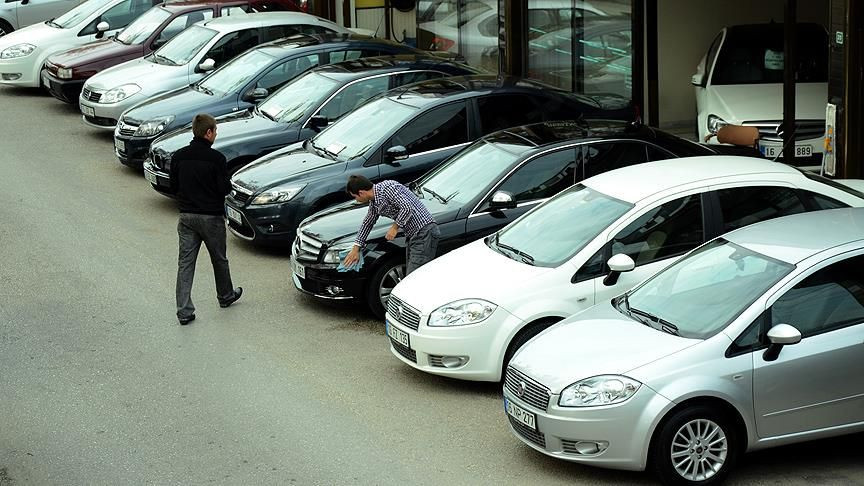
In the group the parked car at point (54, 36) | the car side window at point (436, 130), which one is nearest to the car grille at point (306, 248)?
the car side window at point (436, 130)

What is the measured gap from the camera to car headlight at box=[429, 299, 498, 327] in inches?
358

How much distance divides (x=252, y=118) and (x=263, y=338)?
17.0ft

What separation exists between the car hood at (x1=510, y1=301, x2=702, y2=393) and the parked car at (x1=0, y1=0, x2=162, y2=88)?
1517 centimetres

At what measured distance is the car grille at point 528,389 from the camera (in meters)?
7.65

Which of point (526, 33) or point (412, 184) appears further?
point (526, 33)

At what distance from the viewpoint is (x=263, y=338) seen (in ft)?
35.1

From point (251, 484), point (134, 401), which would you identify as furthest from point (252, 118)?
point (251, 484)

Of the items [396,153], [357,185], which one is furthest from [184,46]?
[357,185]

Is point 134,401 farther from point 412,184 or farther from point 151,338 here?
point 412,184

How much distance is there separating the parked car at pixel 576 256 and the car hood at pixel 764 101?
4.91m

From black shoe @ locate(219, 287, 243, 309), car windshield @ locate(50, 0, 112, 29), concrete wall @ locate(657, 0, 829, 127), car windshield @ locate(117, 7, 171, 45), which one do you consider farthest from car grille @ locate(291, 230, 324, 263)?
car windshield @ locate(50, 0, 112, 29)

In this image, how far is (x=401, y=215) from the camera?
1043cm

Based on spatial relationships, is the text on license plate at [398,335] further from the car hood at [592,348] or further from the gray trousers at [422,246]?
the car hood at [592,348]

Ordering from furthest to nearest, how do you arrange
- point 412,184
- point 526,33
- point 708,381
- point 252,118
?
point 526,33 < point 252,118 < point 412,184 < point 708,381
